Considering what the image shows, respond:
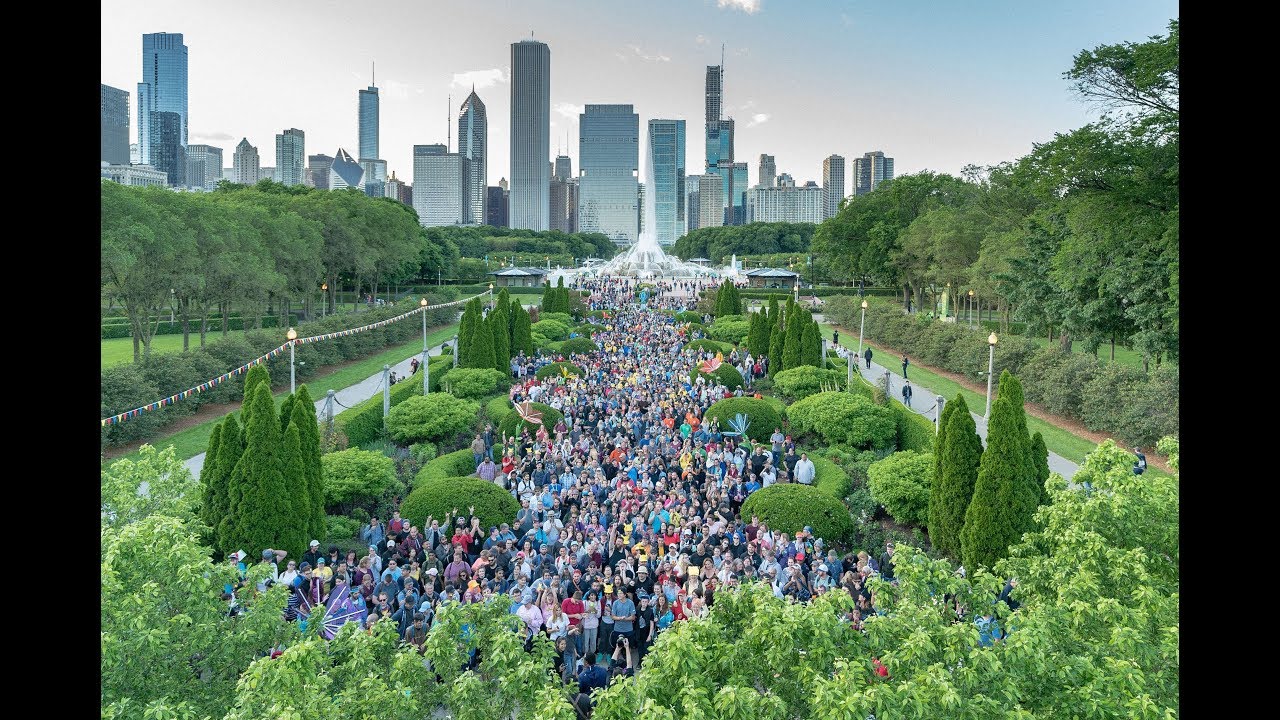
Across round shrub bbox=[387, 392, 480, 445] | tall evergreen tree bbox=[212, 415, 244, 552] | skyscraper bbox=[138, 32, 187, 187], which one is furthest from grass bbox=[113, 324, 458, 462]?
skyscraper bbox=[138, 32, 187, 187]

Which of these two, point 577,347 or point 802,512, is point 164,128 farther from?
point 802,512

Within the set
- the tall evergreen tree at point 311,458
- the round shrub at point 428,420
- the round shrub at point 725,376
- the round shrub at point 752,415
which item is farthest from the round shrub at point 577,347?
the tall evergreen tree at point 311,458

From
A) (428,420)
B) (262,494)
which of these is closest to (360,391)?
(428,420)

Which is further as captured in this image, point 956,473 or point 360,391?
point 360,391

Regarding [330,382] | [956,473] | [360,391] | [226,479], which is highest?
[956,473]

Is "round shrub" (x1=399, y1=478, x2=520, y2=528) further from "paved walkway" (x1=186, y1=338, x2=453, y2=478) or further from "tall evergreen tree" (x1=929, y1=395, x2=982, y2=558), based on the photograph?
"paved walkway" (x1=186, y1=338, x2=453, y2=478)

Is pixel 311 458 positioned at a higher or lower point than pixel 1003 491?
higher

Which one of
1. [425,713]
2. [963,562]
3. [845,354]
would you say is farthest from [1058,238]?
[425,713]
